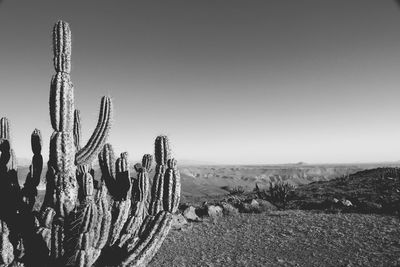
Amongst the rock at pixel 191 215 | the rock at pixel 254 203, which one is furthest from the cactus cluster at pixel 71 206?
the rock at pixel 254 203

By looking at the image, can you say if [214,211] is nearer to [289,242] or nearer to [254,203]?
[254,203]

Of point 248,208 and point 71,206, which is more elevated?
point 71,206

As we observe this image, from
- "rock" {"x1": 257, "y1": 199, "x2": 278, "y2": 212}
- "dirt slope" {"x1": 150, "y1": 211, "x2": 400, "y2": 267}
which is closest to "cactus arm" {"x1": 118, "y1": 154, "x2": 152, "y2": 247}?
"dirt slope" {"x1": 150, "y1": 211, "x2": 400, "y2": 267}

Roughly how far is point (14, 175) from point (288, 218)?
817 centimetres

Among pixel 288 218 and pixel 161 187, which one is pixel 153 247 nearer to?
pixel 161 187

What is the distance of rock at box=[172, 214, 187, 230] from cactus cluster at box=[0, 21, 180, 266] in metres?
3.64

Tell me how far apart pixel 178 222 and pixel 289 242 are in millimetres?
3680

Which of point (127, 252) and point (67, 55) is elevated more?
point (67, 55)

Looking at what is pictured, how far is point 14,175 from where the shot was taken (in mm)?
6609

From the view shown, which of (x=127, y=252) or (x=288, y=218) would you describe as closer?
(x=127, y=252)

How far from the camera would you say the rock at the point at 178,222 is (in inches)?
385

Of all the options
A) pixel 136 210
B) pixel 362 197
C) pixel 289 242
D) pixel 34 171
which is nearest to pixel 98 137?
pixel 136 210

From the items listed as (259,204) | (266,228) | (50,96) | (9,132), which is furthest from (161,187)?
(259,204)

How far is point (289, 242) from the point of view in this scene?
7.99 metres
